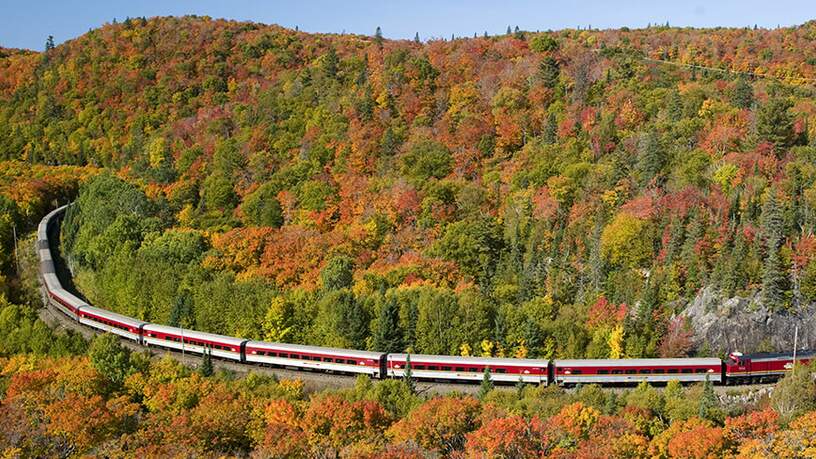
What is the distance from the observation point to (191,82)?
118 m

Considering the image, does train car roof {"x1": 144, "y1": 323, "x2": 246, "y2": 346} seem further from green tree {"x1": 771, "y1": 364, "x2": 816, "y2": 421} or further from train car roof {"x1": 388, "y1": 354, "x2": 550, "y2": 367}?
green tree {"x1": 771, "y1": 364, "x2": 816, "y2": 421}

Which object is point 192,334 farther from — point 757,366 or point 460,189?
point 757,366

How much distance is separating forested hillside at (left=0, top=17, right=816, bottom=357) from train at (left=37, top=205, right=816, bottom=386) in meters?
2.86

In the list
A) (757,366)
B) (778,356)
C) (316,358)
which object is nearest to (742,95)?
(778,356)

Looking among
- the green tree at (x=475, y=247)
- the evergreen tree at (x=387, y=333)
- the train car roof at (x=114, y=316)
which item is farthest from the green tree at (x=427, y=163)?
the train car roof at (x=114, y=316)

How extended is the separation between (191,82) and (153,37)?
19732mm

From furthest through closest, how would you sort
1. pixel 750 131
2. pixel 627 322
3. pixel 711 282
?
1. pixel 750 131
2. pixel 711 282
3. pixel 627 322

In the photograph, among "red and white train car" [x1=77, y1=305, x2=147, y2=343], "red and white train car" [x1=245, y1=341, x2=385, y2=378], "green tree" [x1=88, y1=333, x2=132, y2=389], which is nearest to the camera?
"green tree" [x1=88, y1=333, x2=132, y2=389]

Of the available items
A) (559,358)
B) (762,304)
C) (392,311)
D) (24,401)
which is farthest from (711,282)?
(24,401)

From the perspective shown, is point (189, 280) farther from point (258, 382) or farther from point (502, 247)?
point (502, 247)

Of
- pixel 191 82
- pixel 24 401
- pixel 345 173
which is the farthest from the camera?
pixel 191 82

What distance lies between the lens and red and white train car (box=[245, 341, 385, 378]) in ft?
177

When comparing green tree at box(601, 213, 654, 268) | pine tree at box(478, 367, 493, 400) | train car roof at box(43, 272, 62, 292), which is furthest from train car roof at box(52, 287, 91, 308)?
green tree at box(601, 213, 654, 268)

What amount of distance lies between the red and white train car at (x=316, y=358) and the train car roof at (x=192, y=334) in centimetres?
129
